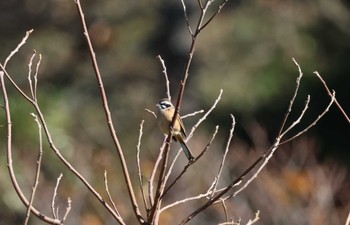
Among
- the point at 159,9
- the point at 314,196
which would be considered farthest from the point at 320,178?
the point at 159,9

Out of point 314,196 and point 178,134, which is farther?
point 314,196

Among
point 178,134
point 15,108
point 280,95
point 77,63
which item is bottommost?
point 280,95

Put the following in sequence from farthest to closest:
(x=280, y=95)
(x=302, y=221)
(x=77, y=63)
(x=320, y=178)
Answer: (x=280, y=95)
(x=77, y=63)
(x=320, y=178)
(x=302, y=221)

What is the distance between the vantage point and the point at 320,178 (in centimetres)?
697

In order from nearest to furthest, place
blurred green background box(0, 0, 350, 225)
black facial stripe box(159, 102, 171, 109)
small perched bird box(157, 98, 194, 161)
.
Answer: small perched bird box(157, 98, 194, 161) < black facial stripe box(159, 102, 171, 109) < blurred green background box(0, 0, 350, 225)

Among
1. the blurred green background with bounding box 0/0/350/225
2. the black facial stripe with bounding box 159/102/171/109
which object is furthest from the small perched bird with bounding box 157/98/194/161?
the blurred green background with bounding box 0/0/350/225

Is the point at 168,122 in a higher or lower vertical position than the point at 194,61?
higher

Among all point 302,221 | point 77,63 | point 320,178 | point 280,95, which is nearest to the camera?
point 302,221

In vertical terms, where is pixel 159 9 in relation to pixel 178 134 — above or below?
below

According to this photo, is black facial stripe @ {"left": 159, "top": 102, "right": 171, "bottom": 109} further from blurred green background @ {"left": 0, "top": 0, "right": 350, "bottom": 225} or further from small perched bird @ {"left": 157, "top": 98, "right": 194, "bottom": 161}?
blurred green background @ {"left": 0, "top": 0, "right": 350, "bottom": 225}

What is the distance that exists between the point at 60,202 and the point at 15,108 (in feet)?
2.51

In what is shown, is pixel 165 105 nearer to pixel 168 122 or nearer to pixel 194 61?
pixel 168 122

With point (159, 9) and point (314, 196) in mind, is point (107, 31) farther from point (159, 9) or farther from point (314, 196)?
point (314, 196)

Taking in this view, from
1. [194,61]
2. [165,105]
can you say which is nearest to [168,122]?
[165,105]
